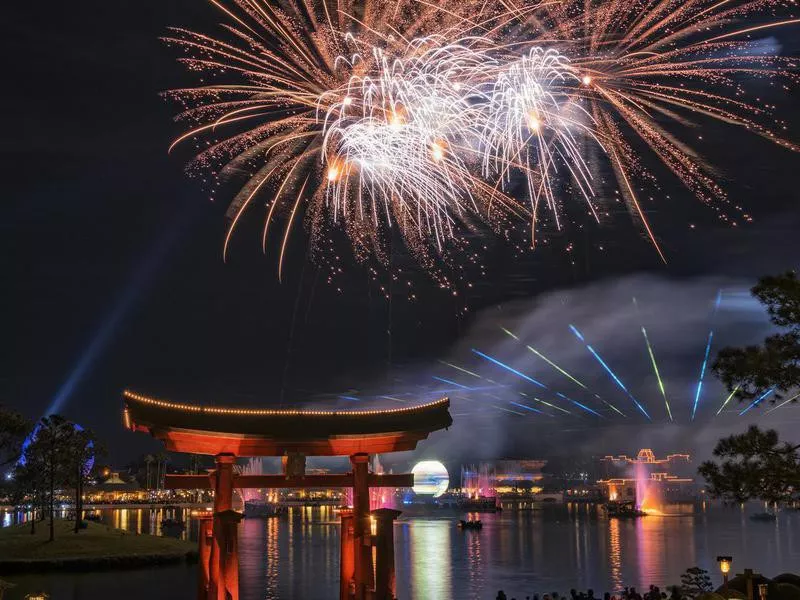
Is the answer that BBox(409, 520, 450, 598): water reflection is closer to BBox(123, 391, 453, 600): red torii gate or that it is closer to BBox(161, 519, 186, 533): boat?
BBox(123, 391, 453, 600): red torii gate

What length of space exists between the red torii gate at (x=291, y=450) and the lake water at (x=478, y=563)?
22960 millimetres

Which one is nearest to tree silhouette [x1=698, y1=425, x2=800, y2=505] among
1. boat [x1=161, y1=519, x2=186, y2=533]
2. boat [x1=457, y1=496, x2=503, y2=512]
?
boat [x1=161, y1=519, x2=186, y2=533]

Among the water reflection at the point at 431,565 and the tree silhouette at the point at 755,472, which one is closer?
the tree silhouette at the point at 755,472

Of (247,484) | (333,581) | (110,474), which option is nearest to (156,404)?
(247,484)

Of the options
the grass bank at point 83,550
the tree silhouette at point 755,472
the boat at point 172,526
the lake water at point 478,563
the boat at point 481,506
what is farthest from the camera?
the boat at point 481,506

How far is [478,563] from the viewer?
220 feet

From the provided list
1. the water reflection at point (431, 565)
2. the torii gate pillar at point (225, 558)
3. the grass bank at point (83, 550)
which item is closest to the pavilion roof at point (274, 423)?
the torii gate pillar at point (225, 558)

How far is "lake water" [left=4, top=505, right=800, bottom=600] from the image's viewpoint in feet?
152

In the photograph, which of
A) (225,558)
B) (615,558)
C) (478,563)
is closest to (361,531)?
(225,558)

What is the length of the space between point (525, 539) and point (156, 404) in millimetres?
79779

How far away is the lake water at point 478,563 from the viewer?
46469 mm

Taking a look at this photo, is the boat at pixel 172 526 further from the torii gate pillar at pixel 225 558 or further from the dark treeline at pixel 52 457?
the torii gate pillar at pixel 225 558

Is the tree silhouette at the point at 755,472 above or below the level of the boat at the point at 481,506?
above

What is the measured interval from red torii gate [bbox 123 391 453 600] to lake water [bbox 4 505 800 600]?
75.3 feet
